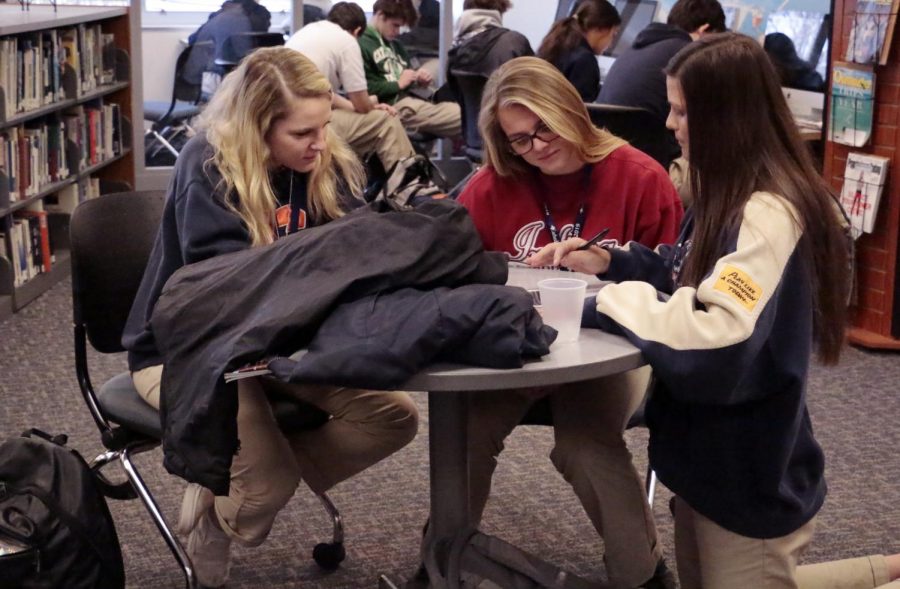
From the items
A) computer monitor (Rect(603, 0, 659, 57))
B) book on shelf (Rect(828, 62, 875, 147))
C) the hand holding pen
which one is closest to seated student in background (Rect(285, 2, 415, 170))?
computer monitor (Rect(603, 0, 659, 57))

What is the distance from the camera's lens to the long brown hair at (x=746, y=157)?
175 cm

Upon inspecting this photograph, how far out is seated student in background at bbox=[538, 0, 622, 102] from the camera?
5.42 meters

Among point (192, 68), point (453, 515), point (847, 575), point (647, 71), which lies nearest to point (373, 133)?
point (192, 68)

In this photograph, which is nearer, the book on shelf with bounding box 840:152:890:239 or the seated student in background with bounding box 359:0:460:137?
the book on shelf with bounding box 840:152:890:239

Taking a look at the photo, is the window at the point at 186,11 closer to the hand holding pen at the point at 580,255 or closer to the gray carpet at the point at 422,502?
the gray carpet at the point at 422,502

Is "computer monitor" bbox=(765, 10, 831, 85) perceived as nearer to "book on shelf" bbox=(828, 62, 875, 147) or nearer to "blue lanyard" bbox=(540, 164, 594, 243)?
"book on shelf" bbox=(828, 62, 875, 147)

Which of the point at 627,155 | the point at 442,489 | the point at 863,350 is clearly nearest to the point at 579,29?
the point at 863,350

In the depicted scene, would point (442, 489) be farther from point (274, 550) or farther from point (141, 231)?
point (141, 231)

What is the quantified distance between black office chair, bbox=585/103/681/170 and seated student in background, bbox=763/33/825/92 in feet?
1.94

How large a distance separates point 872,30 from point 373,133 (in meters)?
2.78

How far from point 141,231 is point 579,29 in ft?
11.3

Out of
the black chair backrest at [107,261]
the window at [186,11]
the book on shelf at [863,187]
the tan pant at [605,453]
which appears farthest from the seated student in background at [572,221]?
the window at [186,11]

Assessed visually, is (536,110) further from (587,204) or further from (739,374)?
(739,374)

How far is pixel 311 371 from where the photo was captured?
1620 mm
